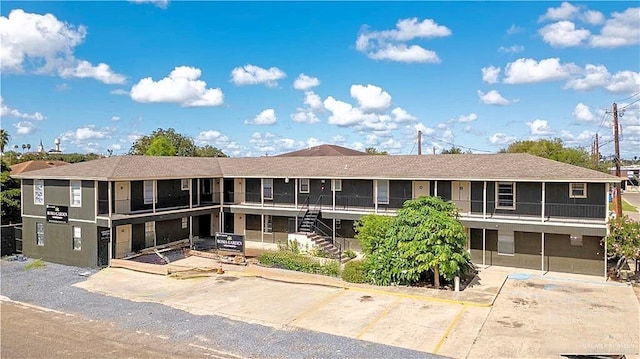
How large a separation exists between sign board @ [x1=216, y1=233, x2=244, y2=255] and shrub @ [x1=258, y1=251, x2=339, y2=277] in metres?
1.24

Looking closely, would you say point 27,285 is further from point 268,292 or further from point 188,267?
point 268,292

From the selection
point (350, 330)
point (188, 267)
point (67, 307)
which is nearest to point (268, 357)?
point (350, 330)

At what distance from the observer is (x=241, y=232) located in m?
31.2

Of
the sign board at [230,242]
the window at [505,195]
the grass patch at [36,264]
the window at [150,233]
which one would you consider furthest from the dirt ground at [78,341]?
the window at [505,195]

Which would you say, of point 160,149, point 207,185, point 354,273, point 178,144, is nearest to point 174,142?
point 178,144

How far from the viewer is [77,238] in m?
24.1

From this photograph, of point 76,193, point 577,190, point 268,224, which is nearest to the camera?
point 577,190

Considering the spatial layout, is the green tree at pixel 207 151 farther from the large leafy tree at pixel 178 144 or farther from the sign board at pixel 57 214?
the sign board at pixel 57 214

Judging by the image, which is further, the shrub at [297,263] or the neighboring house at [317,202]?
the neighboring house at [317,202]

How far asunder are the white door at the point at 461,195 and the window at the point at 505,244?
2095mm

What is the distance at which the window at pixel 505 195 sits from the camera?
2381cm

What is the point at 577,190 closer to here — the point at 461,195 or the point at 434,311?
the point at 461,195

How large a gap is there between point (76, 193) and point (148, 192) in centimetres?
356

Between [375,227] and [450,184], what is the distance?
609cm
